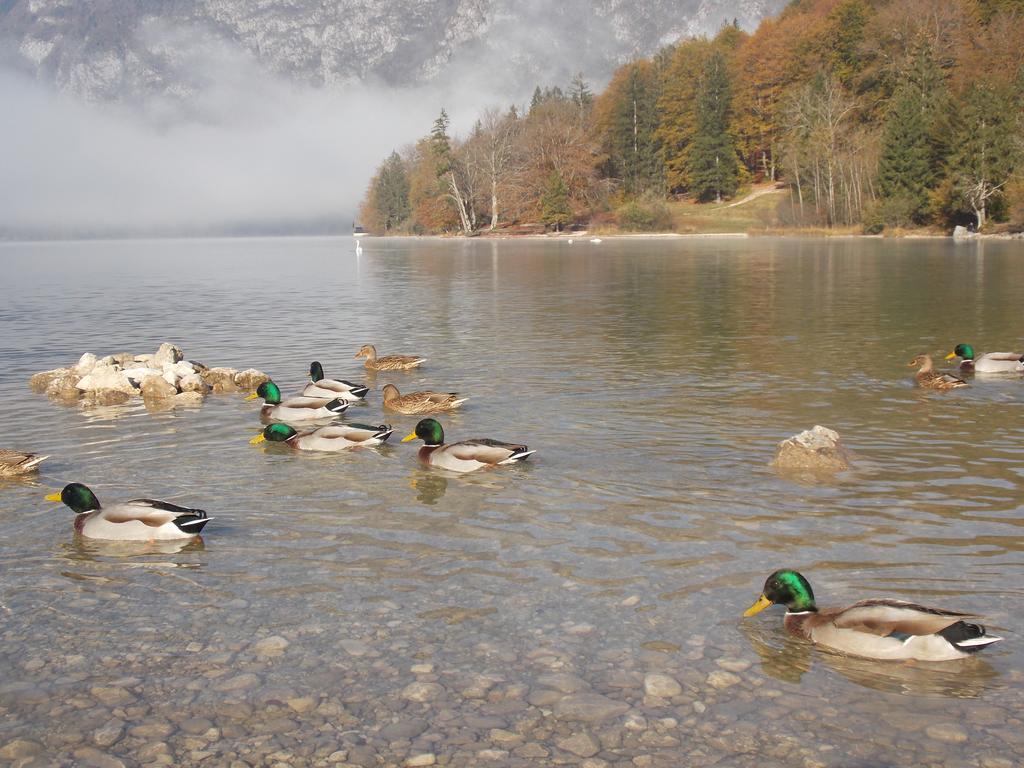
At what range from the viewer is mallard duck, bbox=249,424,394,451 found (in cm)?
1078

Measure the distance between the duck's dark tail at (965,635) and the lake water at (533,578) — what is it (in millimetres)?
237

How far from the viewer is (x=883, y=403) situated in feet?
43.1

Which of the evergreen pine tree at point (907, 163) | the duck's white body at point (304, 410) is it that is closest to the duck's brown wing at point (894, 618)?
the duck's white body at point (304, 410)

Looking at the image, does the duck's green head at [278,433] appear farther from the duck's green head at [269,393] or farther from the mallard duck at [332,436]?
the duck's green head at [269,393]

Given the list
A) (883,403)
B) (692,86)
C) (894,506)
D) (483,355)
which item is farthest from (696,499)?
(692,86)

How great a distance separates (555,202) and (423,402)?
91.5 m

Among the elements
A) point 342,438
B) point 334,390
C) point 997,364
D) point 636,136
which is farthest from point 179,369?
point 636,136

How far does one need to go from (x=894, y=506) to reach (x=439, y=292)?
26.7 m

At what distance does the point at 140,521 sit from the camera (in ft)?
25.6

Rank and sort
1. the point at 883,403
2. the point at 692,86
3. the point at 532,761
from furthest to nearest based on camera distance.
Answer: the point at 692,86 < the point at 883,403 < the point at 532,761

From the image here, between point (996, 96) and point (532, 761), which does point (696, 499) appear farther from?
point (996, 96)

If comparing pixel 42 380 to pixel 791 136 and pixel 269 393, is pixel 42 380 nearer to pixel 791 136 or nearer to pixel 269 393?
pixel 269 393

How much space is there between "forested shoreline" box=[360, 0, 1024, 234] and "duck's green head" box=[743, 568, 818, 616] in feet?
212

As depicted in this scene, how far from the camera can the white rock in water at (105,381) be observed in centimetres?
1475
